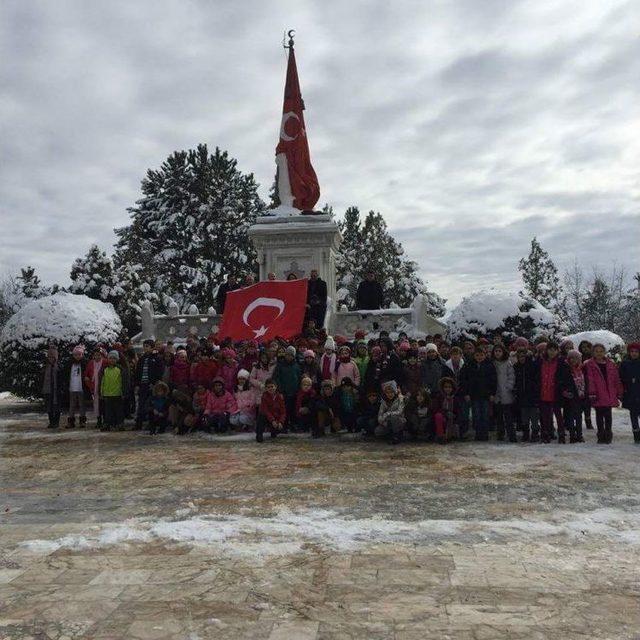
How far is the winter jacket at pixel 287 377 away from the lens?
11188mm

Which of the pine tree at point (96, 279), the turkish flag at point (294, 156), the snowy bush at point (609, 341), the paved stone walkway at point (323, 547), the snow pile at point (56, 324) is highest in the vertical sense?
the turkish flag at point (294, 156)

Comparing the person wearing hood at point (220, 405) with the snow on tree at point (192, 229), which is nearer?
the person wearing hood at point (220, 405)

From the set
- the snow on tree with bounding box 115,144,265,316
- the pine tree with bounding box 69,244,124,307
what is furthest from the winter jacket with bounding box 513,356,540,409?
the snow on tree with bounding box 115,144,265,316

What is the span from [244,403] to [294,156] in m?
13.8

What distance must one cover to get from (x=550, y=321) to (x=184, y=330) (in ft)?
35.7

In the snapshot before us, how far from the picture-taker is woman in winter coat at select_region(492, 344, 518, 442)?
10.3m

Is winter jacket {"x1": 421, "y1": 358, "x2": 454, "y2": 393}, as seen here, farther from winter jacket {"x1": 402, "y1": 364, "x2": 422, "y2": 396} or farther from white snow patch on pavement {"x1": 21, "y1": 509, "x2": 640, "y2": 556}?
white snow patch on pavement {"x1": 21, "y1": 509, "x2": 640, "y2": 556}

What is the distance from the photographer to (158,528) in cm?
552

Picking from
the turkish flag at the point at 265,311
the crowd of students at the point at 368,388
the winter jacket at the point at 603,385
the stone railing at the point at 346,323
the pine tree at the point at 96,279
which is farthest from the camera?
the pine tree at the point at 96,279

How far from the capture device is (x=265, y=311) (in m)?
16.1

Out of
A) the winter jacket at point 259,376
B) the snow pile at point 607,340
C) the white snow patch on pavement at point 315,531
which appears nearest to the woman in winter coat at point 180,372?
the winter jacket at point 259,376

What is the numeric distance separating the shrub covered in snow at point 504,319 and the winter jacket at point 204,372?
18.4ft

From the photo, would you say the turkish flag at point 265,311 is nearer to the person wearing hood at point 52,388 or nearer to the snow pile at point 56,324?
the snow pile at point 56,324

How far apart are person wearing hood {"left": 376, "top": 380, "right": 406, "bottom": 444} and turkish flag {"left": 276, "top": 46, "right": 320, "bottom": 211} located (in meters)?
13.5
